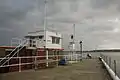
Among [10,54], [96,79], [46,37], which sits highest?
[46,37]

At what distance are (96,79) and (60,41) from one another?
14.3 meters

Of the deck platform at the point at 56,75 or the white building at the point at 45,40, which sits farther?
the white building at the point at 45,40

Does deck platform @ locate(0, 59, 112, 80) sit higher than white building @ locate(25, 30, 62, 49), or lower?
lower

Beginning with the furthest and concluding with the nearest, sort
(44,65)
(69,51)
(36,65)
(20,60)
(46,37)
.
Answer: (69,51) → (46,37) → (44,65) → (36,65) → (20,60)

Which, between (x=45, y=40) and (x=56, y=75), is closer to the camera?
(x=56, y=75)

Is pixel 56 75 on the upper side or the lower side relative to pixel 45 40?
lower

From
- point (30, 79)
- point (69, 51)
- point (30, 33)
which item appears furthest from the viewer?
point (69, 51)

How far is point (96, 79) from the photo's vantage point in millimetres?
11664

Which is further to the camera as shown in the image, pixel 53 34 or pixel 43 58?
pixel 53 34

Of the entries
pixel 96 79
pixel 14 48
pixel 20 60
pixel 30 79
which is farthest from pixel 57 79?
pixel 14 48

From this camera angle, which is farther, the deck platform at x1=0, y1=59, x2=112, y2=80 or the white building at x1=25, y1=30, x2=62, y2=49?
the white building at x1=25, y1=30, x2=62, y2=49

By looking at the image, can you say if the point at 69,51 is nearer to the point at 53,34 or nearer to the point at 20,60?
the point at 53,34

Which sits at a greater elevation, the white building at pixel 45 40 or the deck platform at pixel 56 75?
the white building at pixel 45 40

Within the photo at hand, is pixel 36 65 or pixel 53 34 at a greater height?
pixel 53 34
